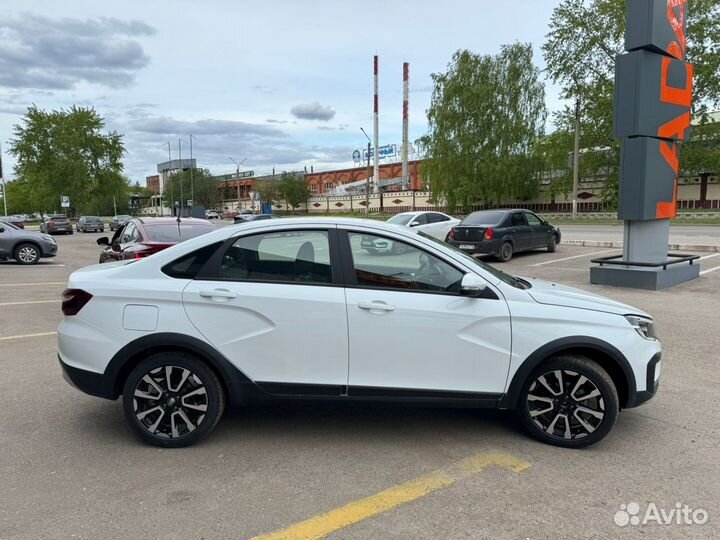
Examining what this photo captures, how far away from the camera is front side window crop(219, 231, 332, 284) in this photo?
3.72 metres

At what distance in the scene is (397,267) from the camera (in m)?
3.74

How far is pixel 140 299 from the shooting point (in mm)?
3686

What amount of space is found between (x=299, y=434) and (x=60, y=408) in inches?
84.2

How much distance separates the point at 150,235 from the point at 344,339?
6178mm

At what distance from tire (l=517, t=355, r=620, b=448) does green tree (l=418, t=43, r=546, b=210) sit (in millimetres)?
42261

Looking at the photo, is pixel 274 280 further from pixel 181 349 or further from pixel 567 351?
pixel 567 351

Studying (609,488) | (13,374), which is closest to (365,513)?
(609,488)

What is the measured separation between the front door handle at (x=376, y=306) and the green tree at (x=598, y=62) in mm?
42050

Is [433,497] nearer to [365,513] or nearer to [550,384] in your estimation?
[365,513]

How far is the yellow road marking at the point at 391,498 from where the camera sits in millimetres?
2779

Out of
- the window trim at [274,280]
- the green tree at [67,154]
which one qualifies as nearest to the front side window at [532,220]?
the window trim at [274,280]

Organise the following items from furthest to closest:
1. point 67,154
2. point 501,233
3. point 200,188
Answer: point 200,188
point 67,154
point 501,233

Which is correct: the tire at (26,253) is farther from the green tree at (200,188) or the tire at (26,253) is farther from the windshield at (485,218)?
the green tree at (200,188)

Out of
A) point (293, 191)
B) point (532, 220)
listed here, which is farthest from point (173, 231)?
point (293, 191)
